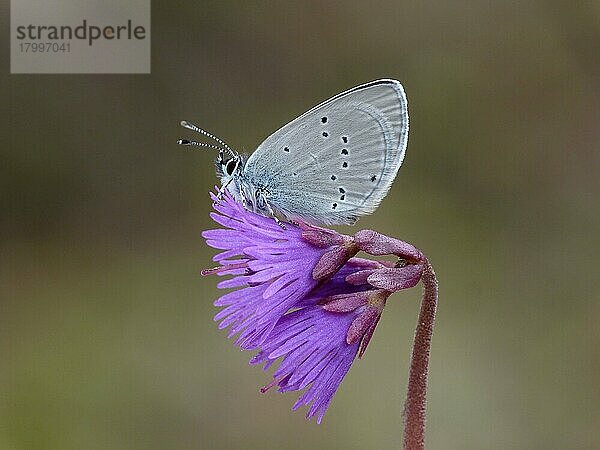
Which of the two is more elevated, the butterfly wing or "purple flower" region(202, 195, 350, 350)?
the butterfly wing

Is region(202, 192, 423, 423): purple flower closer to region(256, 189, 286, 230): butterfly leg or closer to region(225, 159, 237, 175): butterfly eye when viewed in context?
region(256, 189, 286, 230): butterfly leg

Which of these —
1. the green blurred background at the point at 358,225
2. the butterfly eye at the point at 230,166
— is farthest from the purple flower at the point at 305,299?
the green blurred background at the point at 358,225

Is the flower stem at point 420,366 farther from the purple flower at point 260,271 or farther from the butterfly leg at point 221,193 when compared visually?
the butterfly leg at point 221,193


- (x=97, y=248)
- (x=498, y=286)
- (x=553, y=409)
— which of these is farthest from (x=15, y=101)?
(x=553, y=409)

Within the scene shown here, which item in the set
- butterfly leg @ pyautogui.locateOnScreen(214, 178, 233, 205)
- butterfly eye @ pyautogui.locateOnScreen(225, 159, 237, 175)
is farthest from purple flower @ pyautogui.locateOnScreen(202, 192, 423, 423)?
butterfly eye @ pyautogui.locateOnScreen(225, 159, 237, 175)

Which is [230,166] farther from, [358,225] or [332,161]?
[358,225]

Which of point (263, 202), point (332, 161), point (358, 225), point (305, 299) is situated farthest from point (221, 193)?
point (358, 225)
